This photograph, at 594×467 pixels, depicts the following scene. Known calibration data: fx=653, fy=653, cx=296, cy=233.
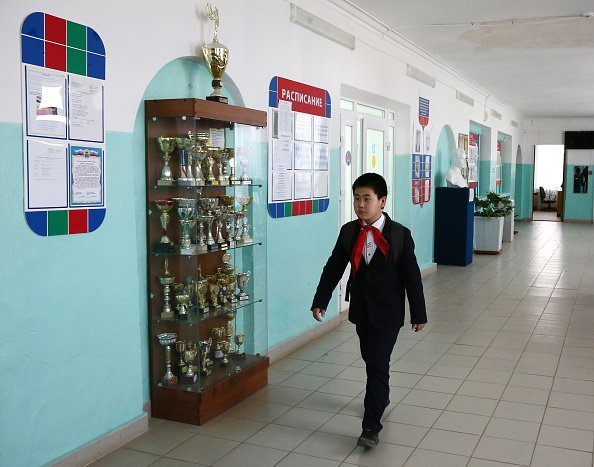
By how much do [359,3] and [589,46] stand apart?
3.83 metres

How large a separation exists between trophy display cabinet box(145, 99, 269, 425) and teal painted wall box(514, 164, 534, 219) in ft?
57.7

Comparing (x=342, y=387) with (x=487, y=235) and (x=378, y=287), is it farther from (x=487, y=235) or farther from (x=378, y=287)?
(x=487, y=235)

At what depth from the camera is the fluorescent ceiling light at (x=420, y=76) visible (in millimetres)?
8742

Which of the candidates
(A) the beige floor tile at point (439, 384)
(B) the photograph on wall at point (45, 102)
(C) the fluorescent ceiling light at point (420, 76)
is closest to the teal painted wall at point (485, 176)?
(C) the fluorescent ceiling light at point (420, 76)

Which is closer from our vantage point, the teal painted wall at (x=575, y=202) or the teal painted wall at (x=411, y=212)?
the teal painted wall at (x=411, y=212)

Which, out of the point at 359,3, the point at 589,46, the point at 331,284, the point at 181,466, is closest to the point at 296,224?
the point at 331,284

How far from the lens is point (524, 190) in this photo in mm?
20609

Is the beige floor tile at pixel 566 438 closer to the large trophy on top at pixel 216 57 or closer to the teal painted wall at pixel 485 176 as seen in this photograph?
the large trophy on top at pixel 216 57

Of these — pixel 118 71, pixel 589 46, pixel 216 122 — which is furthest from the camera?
pixel 589 46

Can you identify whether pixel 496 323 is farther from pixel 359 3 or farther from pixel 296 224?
pixel 359 3

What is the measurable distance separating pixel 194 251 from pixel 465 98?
9.18m

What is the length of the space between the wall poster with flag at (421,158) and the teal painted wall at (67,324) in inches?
238

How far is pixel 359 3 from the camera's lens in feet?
21.3

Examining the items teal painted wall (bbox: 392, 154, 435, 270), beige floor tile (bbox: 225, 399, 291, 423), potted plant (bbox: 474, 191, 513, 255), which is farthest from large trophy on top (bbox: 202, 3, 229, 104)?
potted plant (bbox: 474, 191, 513, 255)
